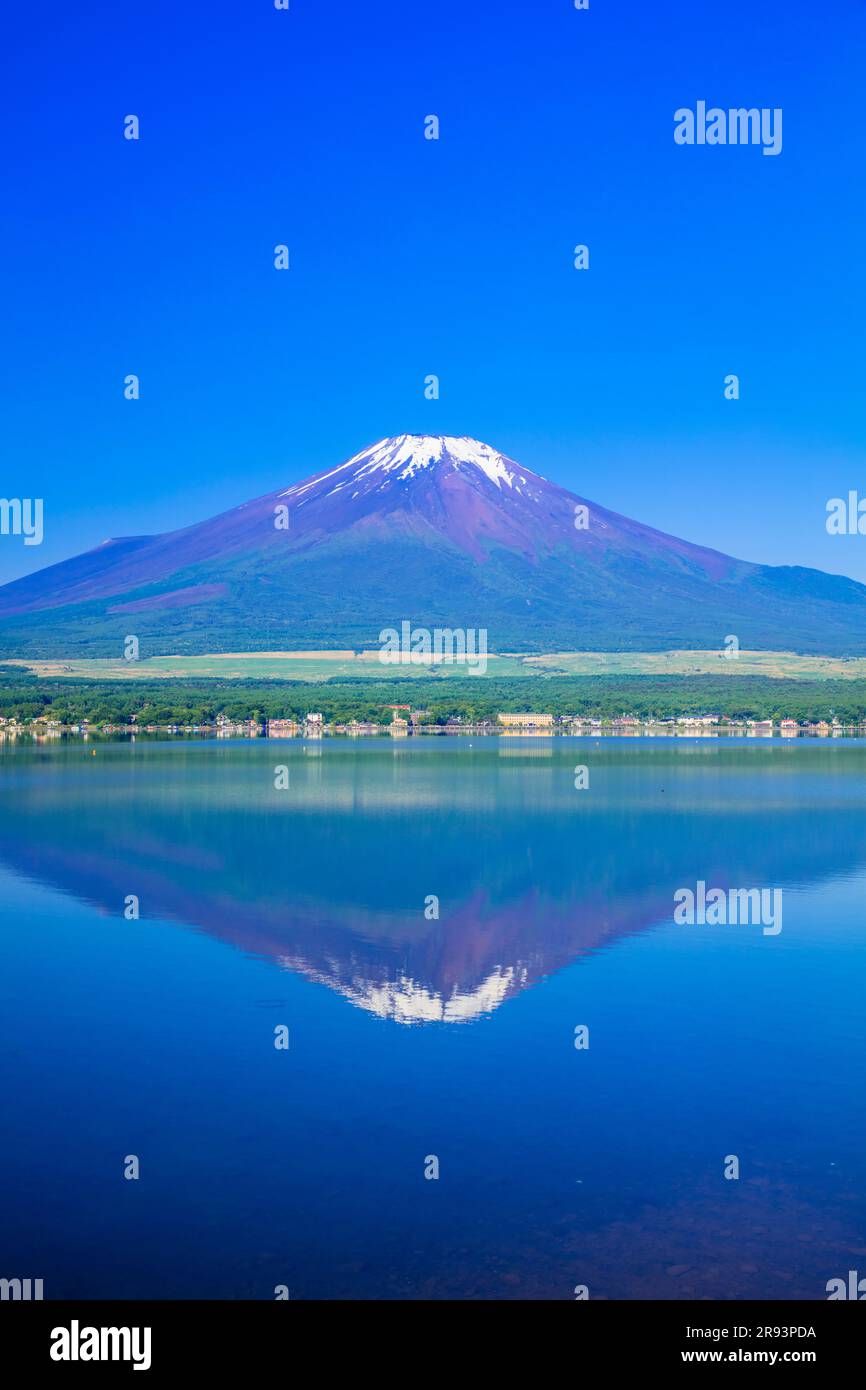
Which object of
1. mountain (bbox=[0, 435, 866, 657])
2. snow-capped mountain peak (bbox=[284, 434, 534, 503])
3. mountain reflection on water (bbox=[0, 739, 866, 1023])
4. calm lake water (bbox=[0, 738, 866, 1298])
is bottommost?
calm lake water (bbox=[0, 738, 866, 1298])

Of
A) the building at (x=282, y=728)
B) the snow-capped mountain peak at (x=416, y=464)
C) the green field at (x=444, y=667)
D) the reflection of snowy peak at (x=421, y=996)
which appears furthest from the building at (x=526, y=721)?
the snow-capped mountain peak at (x=416, y=464)

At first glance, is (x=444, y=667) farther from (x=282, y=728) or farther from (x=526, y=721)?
(x=282, y=728)

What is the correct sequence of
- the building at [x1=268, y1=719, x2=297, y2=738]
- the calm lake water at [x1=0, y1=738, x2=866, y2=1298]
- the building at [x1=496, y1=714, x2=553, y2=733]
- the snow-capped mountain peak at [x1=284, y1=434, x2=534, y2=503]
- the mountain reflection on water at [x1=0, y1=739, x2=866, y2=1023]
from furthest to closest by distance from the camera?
1. the snow-capped mountain peak at [x1=284, y1=434, x2=534, y2=503]
2. the building at [x1=496, y1=714, x2=553, y2=733]
3. the building at [x1=268, y1=719, x2=297, y2=738]
4. the mountain reflection on water at [x1=0, y1=739, x2=866, y2=1023]
5. the calm lake water at [x1=0, y1=738, x2=866, y2=1298]

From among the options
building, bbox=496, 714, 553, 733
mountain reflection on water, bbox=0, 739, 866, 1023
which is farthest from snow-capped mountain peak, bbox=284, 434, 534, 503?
mountain reflection on water, bbox=0, 739, 866, 1023

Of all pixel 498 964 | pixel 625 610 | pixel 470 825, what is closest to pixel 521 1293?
pixel 498 964

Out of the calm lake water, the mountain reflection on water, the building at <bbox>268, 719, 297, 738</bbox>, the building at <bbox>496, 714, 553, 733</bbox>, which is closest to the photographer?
the calm lake water

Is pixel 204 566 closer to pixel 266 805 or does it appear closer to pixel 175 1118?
pixel 266 805

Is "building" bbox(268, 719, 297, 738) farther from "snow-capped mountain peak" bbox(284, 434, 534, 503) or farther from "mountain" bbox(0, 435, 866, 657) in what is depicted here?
"snow-capped mountain peak" bbox(284, 434, 534, 503)
